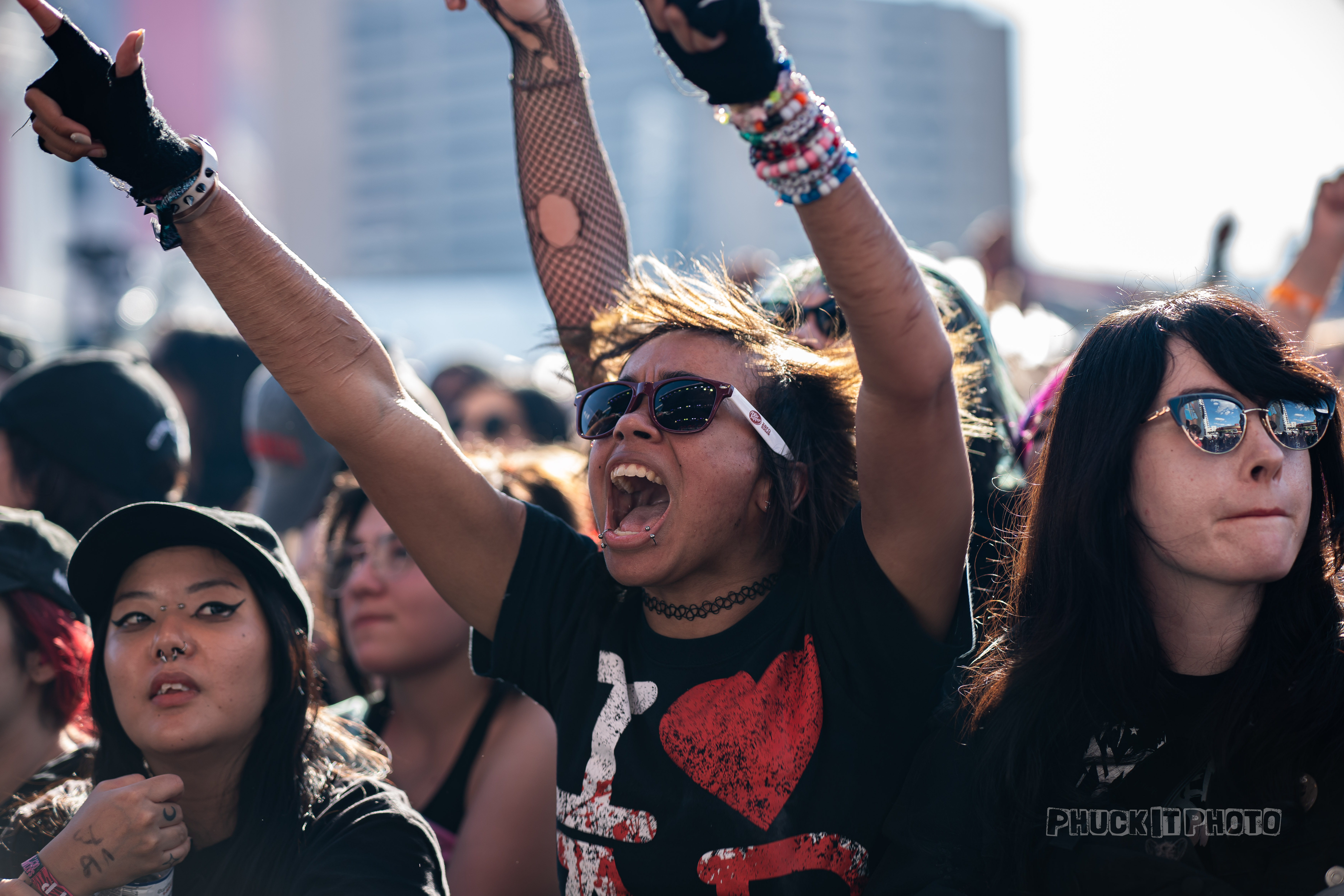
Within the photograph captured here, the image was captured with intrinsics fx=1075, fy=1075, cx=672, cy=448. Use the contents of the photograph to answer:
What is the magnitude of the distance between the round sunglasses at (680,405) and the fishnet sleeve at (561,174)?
57cm

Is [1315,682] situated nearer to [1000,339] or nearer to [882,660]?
[882,660]

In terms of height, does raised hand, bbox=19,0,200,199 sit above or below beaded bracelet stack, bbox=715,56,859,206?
above

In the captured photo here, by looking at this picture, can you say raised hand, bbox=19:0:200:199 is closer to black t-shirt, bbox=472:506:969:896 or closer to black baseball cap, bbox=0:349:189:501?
black t-shirt, bbox=472:506:969:896

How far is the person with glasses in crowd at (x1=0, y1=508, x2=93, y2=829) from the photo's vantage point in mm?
2254

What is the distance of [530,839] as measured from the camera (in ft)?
7.63

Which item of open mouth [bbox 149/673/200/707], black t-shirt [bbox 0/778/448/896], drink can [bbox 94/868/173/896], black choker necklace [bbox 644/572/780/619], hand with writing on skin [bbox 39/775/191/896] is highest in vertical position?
black choker necklace [bbox 644/572/780/619]

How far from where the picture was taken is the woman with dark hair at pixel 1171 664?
1553mm

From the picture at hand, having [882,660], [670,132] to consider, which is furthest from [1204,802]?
[670,132]

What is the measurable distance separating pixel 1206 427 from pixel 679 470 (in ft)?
2.72

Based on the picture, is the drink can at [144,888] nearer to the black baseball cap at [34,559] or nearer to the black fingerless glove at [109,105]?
the black baseball cap at [34,559]

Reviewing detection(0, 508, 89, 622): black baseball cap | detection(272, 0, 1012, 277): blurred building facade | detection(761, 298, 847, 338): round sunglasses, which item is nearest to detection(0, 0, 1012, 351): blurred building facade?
detection(272, 0, 1012, 277): blurred building facade

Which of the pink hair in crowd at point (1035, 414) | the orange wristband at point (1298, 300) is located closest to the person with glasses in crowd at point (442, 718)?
the pink hair in crowd at point (1035, 414)

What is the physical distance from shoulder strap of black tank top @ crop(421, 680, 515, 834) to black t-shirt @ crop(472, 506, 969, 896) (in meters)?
0.62

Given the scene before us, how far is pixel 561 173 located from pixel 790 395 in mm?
897
